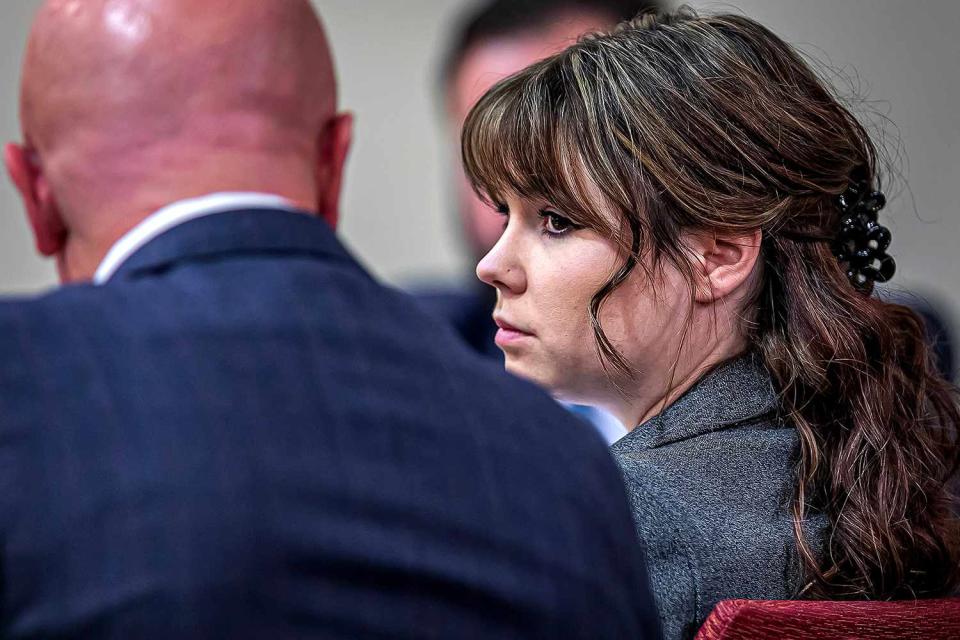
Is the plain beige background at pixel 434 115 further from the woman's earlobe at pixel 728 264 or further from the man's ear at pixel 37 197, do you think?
the man's ear at pixel 37 197

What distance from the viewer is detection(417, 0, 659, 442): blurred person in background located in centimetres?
218

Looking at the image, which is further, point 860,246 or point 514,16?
point 514,16

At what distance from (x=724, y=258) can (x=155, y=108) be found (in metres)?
0.56

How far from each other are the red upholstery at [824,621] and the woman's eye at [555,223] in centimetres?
39

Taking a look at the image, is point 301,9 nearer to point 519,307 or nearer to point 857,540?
point 519,307

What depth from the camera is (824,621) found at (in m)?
0.95

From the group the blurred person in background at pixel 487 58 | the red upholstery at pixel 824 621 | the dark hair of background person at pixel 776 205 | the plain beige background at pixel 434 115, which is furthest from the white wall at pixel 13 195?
the red upholstery at pixel 824 621

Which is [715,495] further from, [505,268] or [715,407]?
[505,268]

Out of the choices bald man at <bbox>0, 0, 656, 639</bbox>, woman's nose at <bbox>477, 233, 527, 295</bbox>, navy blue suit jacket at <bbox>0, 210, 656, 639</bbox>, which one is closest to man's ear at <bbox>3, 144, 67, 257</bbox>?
bald man at <bbox>0, 0, 656, 639</bbox>

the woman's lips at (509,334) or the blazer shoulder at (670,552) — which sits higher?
the woman's lips at (509,334)

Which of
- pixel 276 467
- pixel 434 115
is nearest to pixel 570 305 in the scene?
pixel 276 467

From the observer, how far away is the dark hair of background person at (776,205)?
44.1 inches

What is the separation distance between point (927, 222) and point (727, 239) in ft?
5.59

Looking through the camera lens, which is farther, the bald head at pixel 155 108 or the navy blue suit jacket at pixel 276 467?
the bald head at pixel 155 108
